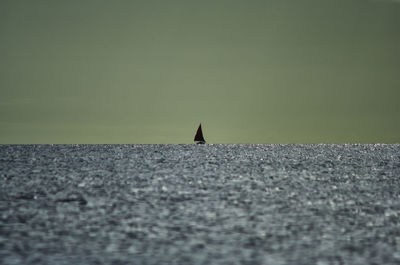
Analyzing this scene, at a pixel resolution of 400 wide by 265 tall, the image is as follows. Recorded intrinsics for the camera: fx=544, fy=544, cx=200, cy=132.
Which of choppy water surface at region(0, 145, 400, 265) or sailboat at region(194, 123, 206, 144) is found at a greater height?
sailboat at region(194, 123, 206, 144)

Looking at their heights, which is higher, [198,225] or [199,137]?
[199,137]

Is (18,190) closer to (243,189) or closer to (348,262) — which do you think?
(243,189)

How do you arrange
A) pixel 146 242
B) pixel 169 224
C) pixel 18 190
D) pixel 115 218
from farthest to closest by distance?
1. pixel 18 190
2. pixel 115 218
3. pixel 169 224
4. pixel 146 242

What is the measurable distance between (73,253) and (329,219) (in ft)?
48.1

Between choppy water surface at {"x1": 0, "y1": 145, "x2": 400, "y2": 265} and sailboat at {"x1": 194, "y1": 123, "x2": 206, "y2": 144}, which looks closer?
choppy water surface at {"x1": 0, "y1": 145, "x2": 400, "y2": 265}

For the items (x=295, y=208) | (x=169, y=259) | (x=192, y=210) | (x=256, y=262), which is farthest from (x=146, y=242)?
(x=295, y=208)

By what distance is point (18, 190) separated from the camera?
4488cm

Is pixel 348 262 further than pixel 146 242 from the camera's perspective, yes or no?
No

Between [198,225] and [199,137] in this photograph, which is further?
[199,137]

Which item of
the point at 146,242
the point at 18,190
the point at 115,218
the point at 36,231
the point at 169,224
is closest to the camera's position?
the point at 146,242

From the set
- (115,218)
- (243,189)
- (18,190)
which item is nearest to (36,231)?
(115,218)

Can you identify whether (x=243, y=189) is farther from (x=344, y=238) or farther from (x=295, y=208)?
(x=344, y=238)

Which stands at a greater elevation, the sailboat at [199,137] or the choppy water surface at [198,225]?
the sailboat at [199,137]

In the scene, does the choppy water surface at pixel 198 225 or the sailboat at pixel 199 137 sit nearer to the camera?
the choppy water surface at pixel 198 225
